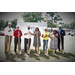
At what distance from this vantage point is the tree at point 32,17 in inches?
138

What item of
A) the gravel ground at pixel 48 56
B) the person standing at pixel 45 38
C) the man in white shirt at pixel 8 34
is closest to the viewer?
the gravel ground at pixel 48 56

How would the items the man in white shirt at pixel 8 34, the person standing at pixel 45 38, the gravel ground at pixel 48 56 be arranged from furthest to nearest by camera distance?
the person standing at pixel 45 38 < the man in white shirt at pixel 8 34 < the gravel ground at pixel 48 56

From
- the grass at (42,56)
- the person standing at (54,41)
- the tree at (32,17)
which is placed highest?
the tree at (32,17)

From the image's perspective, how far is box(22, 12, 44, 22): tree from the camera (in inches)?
138

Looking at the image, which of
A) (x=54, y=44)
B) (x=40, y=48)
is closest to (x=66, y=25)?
(x=54, y=44)

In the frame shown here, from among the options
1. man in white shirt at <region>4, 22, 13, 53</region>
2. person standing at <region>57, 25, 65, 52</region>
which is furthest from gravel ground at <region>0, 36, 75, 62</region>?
man in white shirt at <region>4, 22, 13, 53</region>

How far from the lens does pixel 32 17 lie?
3615mm

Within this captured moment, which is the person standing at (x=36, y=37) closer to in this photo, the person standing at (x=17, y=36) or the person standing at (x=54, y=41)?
the person standing at (x=54, y=41)

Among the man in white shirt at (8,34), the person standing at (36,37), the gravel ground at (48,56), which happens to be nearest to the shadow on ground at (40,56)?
the gravel ground at (48,56)

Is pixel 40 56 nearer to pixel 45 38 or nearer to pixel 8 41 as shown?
pixel 45 38

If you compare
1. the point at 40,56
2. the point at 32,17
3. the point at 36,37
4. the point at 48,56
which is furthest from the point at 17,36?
the point at 48,56

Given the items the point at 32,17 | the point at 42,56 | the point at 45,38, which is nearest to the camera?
the point at 42,56

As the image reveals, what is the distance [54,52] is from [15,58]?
1.83m

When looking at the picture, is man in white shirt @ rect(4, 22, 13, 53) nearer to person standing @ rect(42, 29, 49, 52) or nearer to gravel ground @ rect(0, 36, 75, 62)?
gravel ground @ rect(0, 36, 75, 62)
